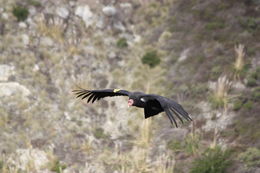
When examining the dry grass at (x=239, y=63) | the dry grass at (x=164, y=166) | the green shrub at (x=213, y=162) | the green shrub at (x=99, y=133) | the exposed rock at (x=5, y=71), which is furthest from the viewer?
the dry grass at (x=239, y=63)

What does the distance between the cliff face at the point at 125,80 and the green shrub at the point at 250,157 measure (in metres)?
0.03

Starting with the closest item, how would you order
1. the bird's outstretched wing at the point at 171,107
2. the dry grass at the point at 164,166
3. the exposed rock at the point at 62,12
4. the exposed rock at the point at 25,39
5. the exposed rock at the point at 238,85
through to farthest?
the bird's outstretched wing at the point at 171,107 → the dry grass at the point at 164,166 → the exposed rock at the point at 238,85 → the exposed rock at the point at 25,39 → the exposed rock at the point at 62,12

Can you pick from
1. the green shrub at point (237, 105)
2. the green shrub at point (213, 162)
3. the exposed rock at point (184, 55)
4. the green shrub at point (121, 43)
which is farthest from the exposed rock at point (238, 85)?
the green shrub at point (121, 43)

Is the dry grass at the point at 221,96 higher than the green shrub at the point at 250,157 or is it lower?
higher

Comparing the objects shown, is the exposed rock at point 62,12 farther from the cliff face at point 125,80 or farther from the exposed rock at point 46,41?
the exposed rock at point 46,41

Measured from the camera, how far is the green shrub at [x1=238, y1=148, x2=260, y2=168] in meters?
11.0

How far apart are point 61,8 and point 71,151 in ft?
25.9

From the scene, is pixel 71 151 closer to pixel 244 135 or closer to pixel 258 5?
pixel 244 135

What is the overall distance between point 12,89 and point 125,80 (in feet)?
15.6

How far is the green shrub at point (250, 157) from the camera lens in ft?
36.2

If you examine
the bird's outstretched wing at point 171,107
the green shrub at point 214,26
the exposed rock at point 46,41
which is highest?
the green shrub at point 214,26

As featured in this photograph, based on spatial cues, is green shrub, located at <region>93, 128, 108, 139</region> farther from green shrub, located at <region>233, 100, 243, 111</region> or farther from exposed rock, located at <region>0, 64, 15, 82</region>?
green shrub, located at <region>233, 100, 243, 111</region>

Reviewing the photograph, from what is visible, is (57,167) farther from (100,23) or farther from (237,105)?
(100,23)

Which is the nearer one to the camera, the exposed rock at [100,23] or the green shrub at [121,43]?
the green shrub at [121,43]
